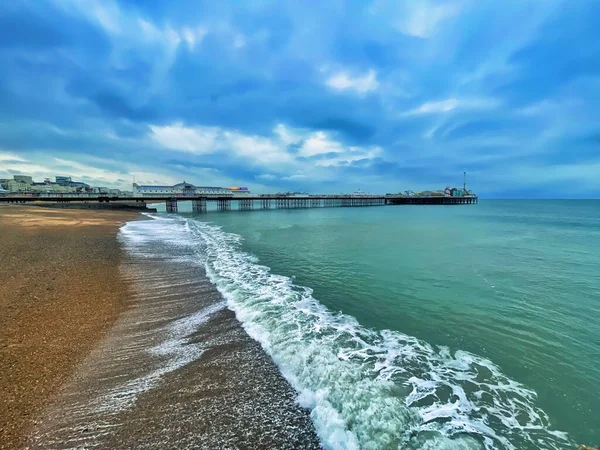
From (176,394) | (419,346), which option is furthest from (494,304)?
(176,394)

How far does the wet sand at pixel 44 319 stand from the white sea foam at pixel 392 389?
338 centimetres

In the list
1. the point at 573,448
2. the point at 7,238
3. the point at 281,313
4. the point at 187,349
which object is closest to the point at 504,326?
the point at 573,448

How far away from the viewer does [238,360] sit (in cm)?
515

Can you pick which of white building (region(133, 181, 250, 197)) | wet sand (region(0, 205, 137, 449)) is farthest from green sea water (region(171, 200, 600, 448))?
white building (region(133, 181, 250, 197))

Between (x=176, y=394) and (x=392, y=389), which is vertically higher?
(x=176, y=394)

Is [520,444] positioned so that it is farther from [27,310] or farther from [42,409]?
[27,310]

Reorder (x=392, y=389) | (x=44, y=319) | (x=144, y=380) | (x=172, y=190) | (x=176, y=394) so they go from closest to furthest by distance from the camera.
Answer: (x=176, y=394) → (x=144, y=380) → (x=392, y=389) → (x=44, y=319) → (x=172, y=190)

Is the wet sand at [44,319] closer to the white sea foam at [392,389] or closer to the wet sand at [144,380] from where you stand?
the wet sand at [144,380]

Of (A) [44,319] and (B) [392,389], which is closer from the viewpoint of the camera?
(B) [392,389]

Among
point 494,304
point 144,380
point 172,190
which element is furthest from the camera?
point 172,190

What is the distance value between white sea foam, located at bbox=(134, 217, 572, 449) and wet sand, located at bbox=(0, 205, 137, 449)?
11.1 feet

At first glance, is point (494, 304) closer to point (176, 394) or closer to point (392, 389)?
point (392, 389)

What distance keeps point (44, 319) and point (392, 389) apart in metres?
7.51

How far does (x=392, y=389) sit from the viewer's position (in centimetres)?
463
